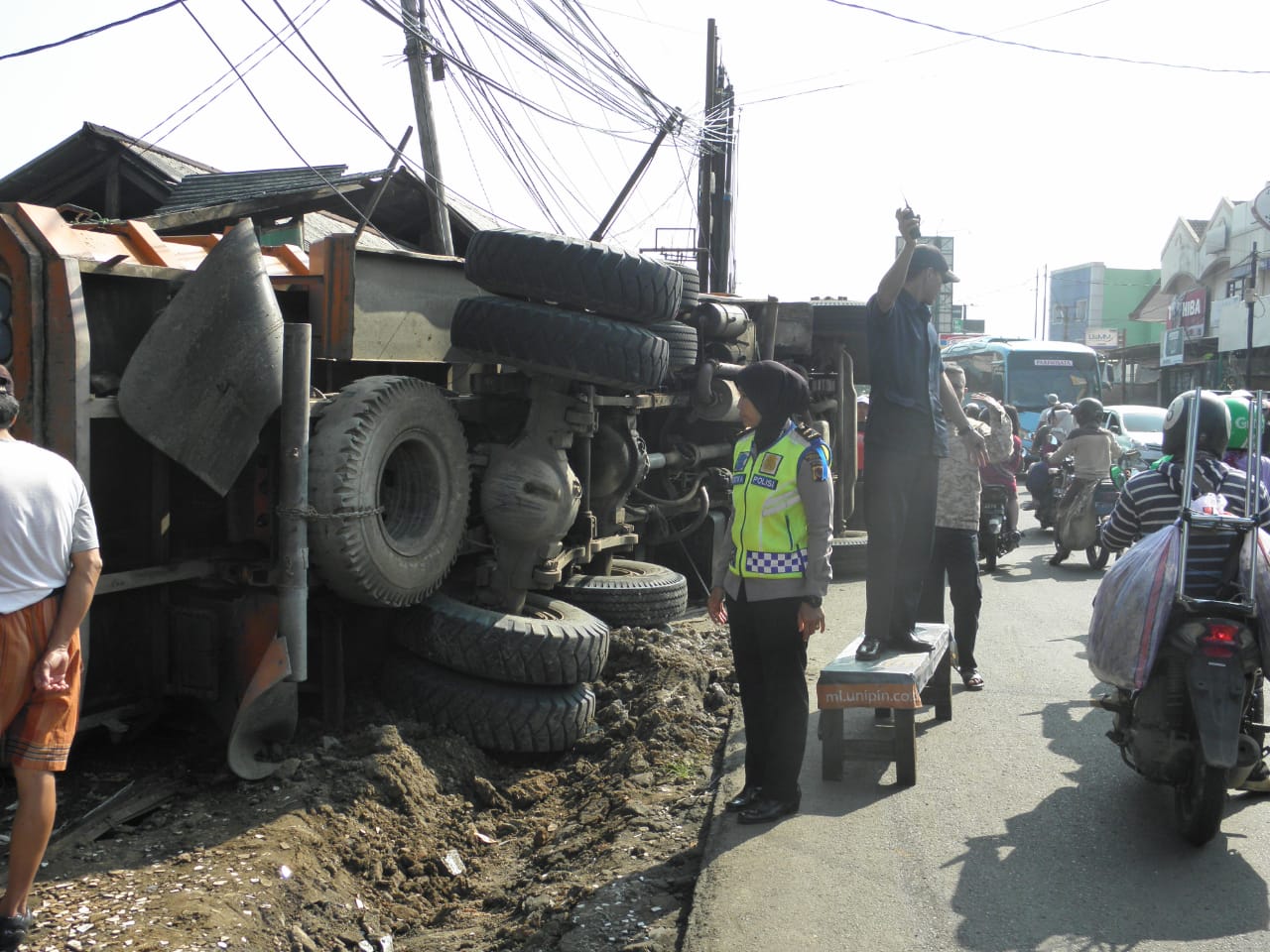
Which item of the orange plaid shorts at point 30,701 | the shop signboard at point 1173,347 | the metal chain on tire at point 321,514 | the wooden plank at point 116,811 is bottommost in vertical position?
the wooden plank at point 116,811

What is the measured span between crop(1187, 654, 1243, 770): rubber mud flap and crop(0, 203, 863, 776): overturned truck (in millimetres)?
2869

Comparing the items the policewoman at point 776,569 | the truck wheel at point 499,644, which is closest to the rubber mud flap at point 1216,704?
the policewoman at point 776,569

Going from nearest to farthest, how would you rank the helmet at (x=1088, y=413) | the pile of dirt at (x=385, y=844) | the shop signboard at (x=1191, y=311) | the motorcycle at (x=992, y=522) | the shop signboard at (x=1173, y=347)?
the pile of dirt at (x=385, y=844) < the motorcycle at (x=992, y=522) < the helmet at (x=1088, y=413) < the shop signboard at (x=1173, y=347) < the shop signboard at (x=1191, y=311)

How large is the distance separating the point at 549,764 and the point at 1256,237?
41718 mm

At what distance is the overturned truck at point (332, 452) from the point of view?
4.63 meters

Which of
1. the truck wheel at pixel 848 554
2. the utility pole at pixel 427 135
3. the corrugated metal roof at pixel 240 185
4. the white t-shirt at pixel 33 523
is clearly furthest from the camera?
the utility pole at pixel 427 135

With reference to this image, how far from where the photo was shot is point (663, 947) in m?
3.75

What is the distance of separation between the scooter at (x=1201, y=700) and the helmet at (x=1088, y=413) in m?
8.86

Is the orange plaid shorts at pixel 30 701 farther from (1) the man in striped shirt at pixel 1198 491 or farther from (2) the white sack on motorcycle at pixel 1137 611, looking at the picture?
(1) the man in striped shirt at pixel 1198 491

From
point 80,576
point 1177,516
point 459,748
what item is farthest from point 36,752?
point 1177,516

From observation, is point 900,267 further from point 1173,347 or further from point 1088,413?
point 1173,347

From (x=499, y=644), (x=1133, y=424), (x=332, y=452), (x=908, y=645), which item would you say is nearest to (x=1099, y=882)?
(x=908, y=645)

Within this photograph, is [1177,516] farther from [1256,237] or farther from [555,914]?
[1256,237]

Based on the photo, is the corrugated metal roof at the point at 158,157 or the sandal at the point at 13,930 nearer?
the sandal at the point at 13,930
